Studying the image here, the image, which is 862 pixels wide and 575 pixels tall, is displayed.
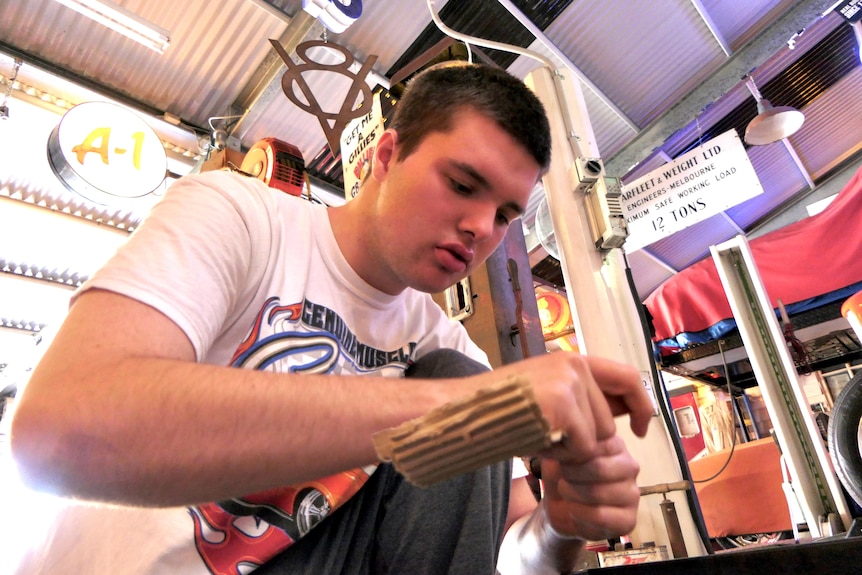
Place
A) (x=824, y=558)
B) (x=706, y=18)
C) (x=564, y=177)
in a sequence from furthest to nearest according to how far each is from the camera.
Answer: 1. (x=706, y=18)
2. (x=564, y=177)
3. (x=824, y=558)

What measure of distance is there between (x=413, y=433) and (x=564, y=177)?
1.97 metres

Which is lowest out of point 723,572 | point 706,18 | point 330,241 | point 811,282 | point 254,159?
point 723,572

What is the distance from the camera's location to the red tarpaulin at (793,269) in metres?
3.35

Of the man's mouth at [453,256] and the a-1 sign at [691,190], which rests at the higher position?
the a-1 sign at [691,190]

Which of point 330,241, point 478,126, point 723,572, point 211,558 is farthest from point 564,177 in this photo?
point 211,558

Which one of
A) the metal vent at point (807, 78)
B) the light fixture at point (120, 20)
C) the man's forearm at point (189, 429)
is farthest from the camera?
the metal vent at point (807, 78)

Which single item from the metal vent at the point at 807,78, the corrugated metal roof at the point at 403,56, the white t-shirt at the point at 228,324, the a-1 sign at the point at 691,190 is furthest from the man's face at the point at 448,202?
the metal vent at the point at 807,78

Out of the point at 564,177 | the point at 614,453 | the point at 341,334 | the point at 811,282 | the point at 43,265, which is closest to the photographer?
the point at 614,453

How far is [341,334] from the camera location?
3.33 feet

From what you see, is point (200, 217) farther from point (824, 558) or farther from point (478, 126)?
point (824, 558)

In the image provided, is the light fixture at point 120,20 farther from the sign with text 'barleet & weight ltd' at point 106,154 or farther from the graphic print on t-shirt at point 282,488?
the graphic print on t-shirt at point 282,488

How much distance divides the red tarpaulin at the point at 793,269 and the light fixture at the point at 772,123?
1.26 metres

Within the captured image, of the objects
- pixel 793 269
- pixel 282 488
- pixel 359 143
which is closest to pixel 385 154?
pixel 282 488

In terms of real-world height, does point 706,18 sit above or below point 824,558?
above
